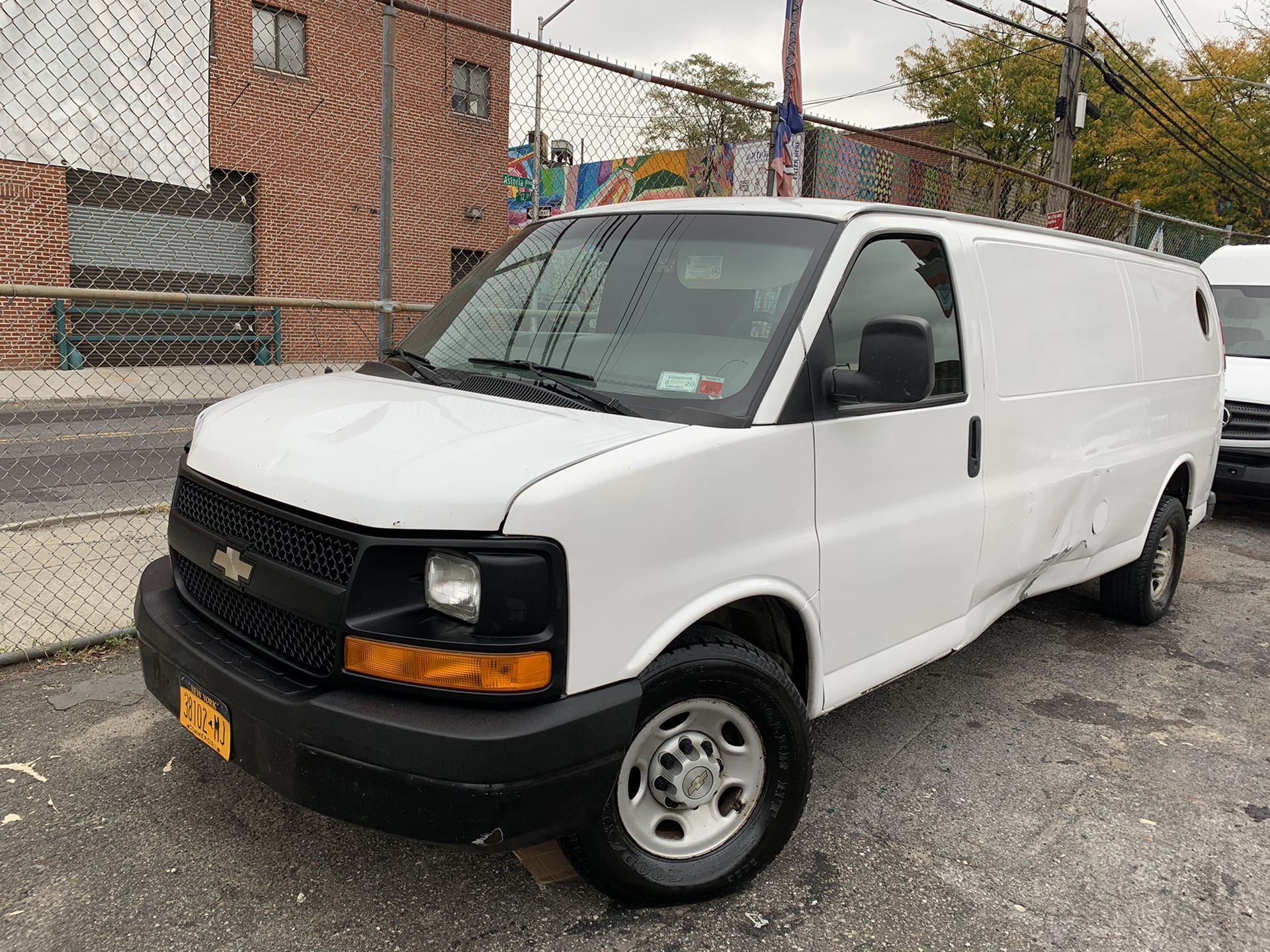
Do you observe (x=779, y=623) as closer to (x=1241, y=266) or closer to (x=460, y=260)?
(x=1241, y=266)

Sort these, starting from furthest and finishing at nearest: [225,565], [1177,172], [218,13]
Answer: [1177,172], [218,13], [225,565]

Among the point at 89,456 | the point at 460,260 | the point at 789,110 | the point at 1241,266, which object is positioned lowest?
the point at 89,456

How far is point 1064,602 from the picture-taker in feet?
19.2

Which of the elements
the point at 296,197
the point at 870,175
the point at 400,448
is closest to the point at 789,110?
the point at 400,448

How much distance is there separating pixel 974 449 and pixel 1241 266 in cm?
812

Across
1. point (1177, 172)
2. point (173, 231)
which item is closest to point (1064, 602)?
point (173, 231)

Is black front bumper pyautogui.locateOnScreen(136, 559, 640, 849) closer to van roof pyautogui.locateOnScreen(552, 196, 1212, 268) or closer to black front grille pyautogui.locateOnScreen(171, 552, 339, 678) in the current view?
black front grille pyautogui.locateOnScreen(171, 552, 339, 678)

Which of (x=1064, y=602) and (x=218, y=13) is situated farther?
(x=218, y=13)

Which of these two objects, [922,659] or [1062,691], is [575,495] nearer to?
[922,659]

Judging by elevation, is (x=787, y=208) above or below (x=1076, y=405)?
above

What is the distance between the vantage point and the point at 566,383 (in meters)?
2.90

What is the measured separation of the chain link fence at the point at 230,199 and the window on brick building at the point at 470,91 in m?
0.06

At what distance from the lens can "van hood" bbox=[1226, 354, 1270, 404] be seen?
807cm

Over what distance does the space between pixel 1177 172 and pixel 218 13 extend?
27.7m
